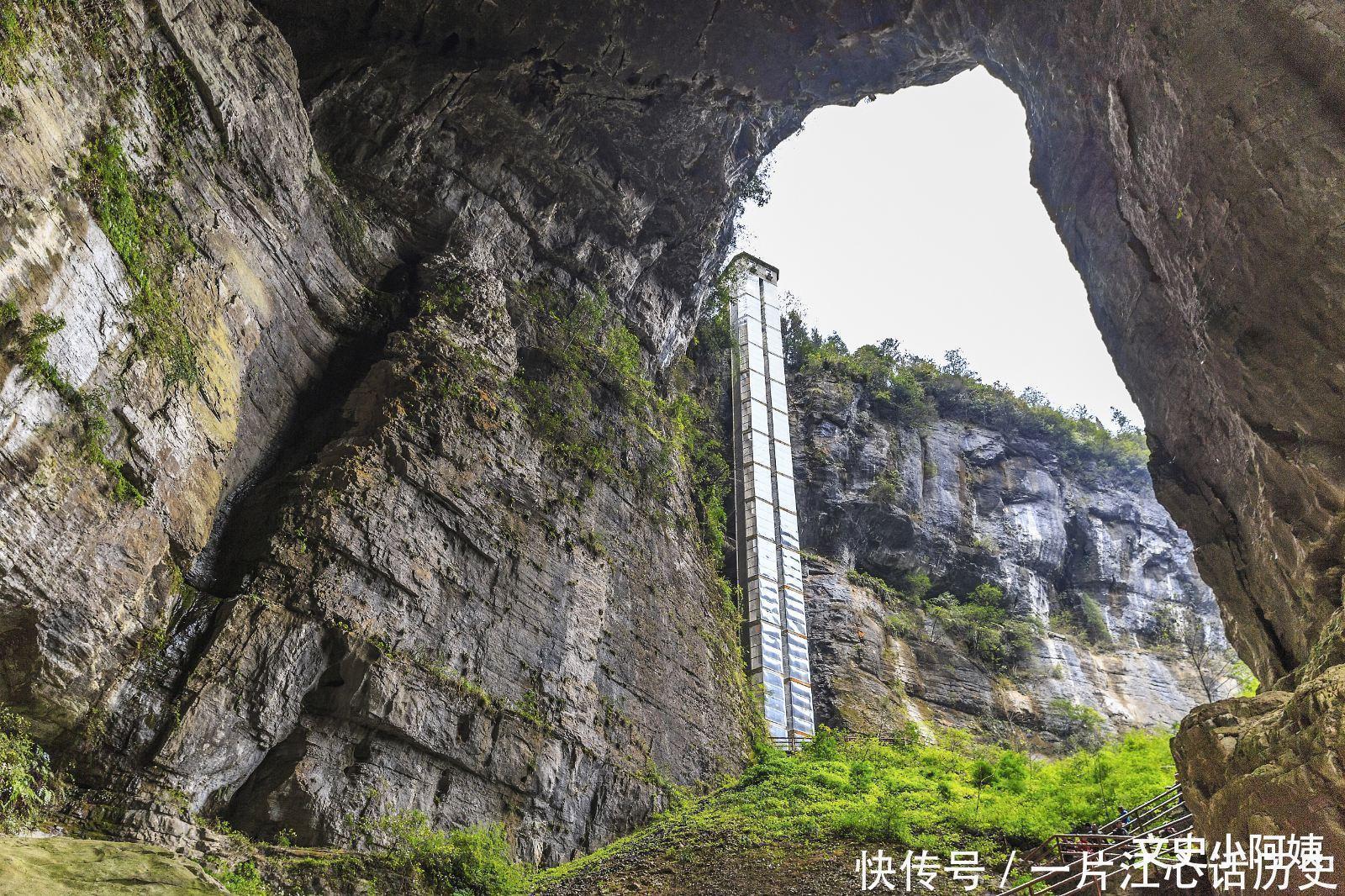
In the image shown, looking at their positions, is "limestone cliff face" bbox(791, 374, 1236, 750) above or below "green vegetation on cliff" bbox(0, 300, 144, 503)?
above

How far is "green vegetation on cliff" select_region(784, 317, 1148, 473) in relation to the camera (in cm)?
3500

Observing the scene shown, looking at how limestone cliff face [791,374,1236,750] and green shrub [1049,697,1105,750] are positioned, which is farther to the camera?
limestone cliff face [791,374,1236,750]

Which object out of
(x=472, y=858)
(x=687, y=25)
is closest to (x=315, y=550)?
(x=472, y=858)

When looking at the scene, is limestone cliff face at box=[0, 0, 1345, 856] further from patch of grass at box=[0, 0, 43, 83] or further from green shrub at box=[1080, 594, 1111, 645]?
green shrub at box=[1080, 594, 1111, 645]

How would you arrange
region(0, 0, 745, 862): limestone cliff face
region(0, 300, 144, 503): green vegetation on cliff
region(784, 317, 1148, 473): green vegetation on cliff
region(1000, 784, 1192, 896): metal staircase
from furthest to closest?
region(784, 317, 1148, 473): green vegetation on cliff
region(1000, 784, 1192, 896): metal staircase
region(0, 0, 745, 862): limestone cliff face
region(0, 300, 144, 503): green vegetation on cliff

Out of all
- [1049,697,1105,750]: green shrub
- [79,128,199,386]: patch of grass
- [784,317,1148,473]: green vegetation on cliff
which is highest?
[784,317,1148,473]: green vegetation on cliff

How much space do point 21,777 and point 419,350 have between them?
8.69 m

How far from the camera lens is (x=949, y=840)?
14250 millimetres

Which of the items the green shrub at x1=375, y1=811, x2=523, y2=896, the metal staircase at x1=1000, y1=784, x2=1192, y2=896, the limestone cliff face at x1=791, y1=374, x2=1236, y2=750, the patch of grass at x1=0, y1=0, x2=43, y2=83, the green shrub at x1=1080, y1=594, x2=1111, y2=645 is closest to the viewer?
the patch of grass at x1=0, y1=0, x2=43, y2=83

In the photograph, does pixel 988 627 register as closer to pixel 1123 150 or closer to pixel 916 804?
pixel 916 804

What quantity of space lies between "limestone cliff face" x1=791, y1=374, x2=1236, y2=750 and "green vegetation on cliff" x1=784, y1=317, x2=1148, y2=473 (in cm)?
48

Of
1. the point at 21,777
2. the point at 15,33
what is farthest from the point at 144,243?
the point at 21,777

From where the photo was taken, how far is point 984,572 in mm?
31000

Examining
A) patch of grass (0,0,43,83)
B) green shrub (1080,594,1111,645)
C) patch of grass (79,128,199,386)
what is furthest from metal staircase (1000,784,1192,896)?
green shrub (1080,594,1111,645)
